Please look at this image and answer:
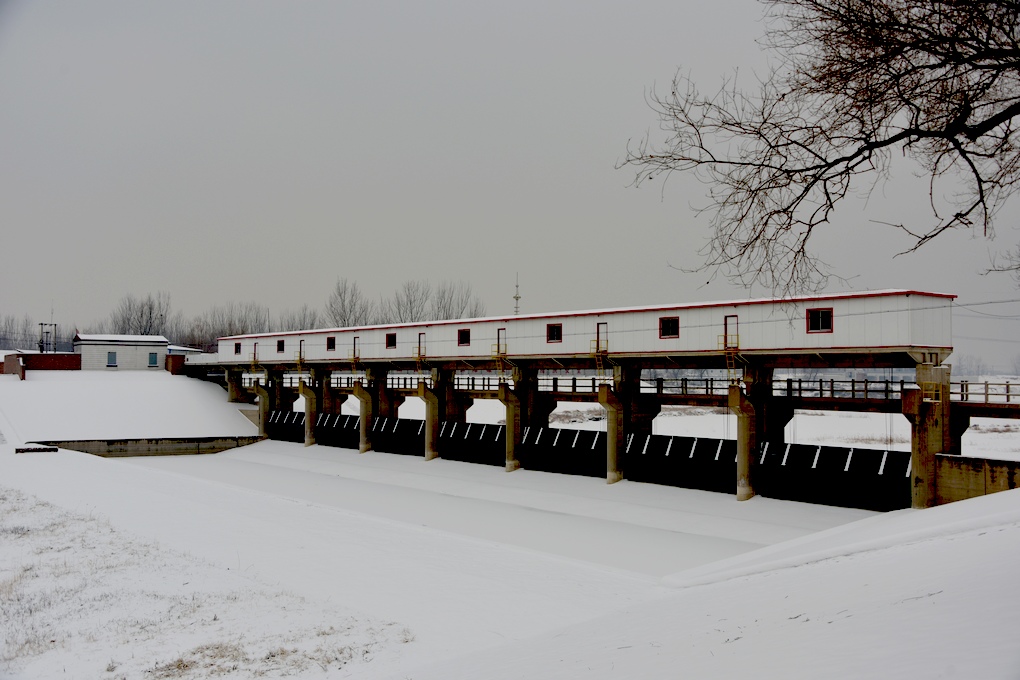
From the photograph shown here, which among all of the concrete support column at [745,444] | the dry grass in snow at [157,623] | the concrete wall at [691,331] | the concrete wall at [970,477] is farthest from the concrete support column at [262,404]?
the concrete wall at [970,477]

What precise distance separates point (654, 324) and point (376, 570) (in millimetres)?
19044

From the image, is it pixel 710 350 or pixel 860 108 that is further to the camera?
pixel 710 350

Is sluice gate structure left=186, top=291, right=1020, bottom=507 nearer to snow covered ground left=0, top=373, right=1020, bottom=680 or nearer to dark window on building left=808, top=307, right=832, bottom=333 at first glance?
dark window on building left=808, top=307, right=832, bottom=333

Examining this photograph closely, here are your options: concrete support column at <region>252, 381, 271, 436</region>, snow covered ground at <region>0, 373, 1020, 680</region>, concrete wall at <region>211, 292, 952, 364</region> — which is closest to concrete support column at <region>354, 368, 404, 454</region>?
concrete wall at <region>211, 292, 952, 364</region>

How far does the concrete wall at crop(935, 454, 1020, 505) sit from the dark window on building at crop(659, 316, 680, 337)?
34.3ft

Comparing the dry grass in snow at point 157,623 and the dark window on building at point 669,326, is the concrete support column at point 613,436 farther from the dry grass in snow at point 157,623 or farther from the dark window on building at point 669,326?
the dry grass in snow at point 157,623

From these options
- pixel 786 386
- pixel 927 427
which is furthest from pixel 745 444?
pixel 786 386

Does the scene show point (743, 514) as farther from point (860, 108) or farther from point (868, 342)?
point (860, 108)

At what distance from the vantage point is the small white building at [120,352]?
212 ft

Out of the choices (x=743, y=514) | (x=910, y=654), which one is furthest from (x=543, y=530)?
(x=910, y=654)

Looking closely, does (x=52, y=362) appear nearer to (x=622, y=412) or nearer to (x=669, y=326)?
(x=622, y=412)

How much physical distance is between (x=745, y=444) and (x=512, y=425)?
43.5ft

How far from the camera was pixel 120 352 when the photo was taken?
65.7m

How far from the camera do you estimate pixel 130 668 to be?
1061 centimetres
